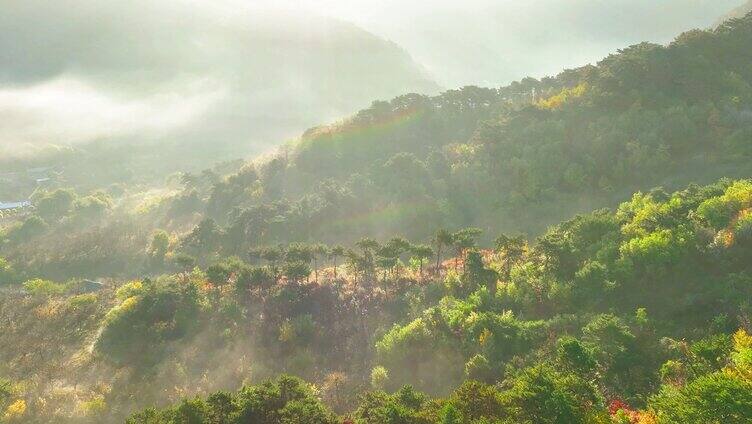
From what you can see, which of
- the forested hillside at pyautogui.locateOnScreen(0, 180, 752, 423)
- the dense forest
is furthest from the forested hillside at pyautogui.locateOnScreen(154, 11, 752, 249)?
the forested hillside at pyautogui.locateOnScreen(0, 180, 752, 423)

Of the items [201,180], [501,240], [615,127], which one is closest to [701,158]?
[615,127]

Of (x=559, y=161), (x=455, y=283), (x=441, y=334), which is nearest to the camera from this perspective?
(x=441, y=334)

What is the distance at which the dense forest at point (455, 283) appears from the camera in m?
21.0

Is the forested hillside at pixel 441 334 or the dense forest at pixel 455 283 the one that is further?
the dense forest at pixel 455 283

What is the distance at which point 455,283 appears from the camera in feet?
127

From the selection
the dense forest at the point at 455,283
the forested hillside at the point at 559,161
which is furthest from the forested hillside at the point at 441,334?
the forested hillside at the point at 559,161

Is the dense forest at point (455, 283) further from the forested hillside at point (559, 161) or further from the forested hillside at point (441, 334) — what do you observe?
the forested hillside at point (559, 161)

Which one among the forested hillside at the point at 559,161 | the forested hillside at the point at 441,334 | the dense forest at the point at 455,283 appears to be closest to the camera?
the forested hillside at the point at 441,334

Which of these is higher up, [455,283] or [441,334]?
[455,283]

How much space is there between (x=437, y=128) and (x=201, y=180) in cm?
5288

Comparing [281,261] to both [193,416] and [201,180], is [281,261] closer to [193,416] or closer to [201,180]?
[193,416]

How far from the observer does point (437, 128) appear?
3617 inches

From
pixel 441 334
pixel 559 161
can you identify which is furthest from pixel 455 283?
pixel 559 161

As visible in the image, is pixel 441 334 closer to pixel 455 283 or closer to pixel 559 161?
pixel 455 283
